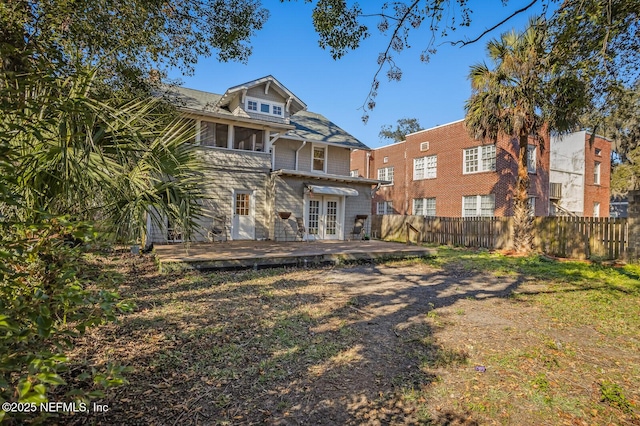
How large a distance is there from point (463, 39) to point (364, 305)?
4.42 m

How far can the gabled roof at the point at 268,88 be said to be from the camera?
1403cm

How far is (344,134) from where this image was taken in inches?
706

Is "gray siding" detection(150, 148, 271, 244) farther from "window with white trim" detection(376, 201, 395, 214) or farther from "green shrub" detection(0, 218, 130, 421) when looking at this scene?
"window with white trim" detection(376, 201, 395, 214)

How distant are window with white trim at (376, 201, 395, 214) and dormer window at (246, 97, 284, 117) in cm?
1295

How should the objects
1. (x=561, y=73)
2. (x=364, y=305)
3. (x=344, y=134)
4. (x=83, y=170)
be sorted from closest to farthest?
(x=83, y=170) → (x=364, y=305) → (x=561, y=73) → (x=344, y=134)

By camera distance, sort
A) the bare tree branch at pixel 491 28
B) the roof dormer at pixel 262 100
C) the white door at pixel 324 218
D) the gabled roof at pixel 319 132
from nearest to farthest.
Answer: the bare tree branch at pixel 491 28 → the roof dormer at pixel 262 100 → the white door at pixel 324 218 → the gabled roof at pixel 319 132

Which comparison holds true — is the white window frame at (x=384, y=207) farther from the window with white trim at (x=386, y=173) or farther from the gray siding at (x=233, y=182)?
the gray siding at (x=233, y=182)

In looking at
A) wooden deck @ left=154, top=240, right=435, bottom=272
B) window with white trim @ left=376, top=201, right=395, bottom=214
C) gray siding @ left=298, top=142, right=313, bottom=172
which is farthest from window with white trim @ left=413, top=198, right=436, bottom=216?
wooden deck @ left=154, top=240, right=435, bottom=272

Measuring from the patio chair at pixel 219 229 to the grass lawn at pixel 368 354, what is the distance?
5.48 metres

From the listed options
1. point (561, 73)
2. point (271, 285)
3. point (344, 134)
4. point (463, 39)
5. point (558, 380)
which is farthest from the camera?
point (344, 134)

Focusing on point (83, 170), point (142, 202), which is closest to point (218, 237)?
point (142, 202)

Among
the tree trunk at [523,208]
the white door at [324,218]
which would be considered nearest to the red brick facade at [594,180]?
the tree trunk at [523,208]

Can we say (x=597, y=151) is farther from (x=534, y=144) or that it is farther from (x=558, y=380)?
(x=558, y=380)

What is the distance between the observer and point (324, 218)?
14930 mm
